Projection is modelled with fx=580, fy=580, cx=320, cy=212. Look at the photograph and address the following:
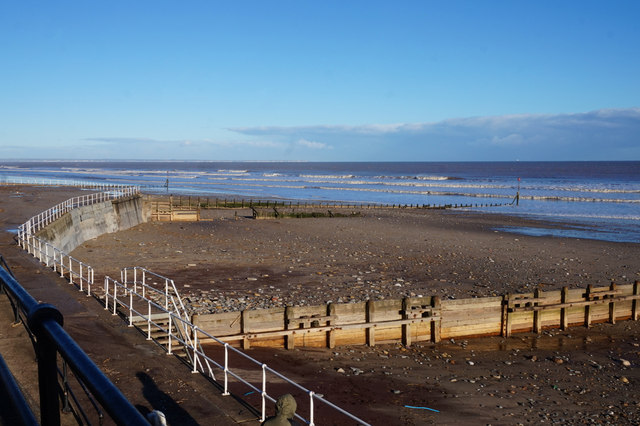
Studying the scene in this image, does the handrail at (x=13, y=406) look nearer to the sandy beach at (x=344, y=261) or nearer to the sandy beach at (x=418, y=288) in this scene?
the sandy beach at (x=418, y=288)

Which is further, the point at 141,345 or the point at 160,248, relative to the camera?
the point at 160,248

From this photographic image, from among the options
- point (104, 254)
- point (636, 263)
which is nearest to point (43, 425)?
point (104, 254)

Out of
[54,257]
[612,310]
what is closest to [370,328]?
[612,310]

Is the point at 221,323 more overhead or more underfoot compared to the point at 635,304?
more overhead

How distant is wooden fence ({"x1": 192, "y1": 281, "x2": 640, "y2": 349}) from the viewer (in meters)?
17.2

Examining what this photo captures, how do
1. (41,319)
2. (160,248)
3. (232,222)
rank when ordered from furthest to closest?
(232,222)
(160,248)
(41,319)

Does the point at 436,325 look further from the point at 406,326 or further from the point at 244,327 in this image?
the point at 244,327

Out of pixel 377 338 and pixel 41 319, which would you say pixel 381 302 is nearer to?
pixel 377 338

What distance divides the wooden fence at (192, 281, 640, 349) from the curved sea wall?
49.5 ft

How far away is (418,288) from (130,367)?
1652 cm

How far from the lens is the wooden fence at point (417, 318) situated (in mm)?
17172

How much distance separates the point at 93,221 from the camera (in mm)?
40719

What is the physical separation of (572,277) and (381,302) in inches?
572

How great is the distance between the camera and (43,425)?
211 centimetres
